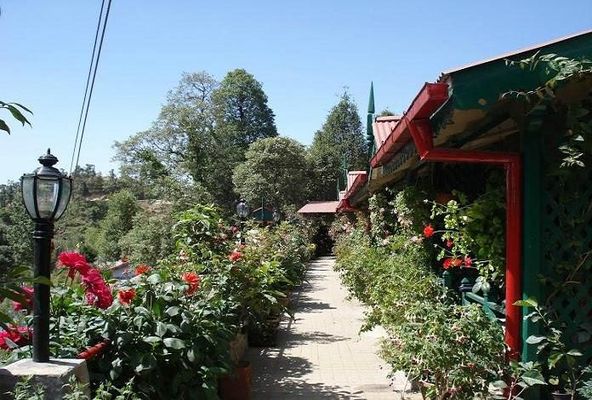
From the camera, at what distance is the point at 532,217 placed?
335 centimetres

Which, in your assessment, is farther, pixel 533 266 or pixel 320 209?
pixel 320 209

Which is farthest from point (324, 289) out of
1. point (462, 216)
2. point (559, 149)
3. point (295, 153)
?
point (295, 153)

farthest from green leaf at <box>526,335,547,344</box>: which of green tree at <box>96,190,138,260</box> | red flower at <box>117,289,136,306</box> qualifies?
green tree at <box>96,190,138,260</box>

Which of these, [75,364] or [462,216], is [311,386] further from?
[75,364]

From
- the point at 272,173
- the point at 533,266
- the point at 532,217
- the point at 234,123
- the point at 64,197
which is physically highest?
the point at 234,123

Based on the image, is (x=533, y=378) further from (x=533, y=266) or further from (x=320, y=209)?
(x=320, y=209)

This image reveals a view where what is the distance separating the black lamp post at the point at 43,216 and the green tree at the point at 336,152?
36.3 m

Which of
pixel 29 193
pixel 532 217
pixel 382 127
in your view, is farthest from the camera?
pixel 382 127

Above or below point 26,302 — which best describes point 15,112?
above

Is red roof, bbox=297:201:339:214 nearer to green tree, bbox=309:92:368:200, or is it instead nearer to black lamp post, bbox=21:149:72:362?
A: green tree, bbox=309:92:368:200

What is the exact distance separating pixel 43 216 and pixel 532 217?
2954 mm

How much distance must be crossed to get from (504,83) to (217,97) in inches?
1623

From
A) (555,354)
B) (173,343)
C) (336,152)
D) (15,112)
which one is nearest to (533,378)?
(555,354)

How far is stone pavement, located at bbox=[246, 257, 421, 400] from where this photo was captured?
17.4ft
